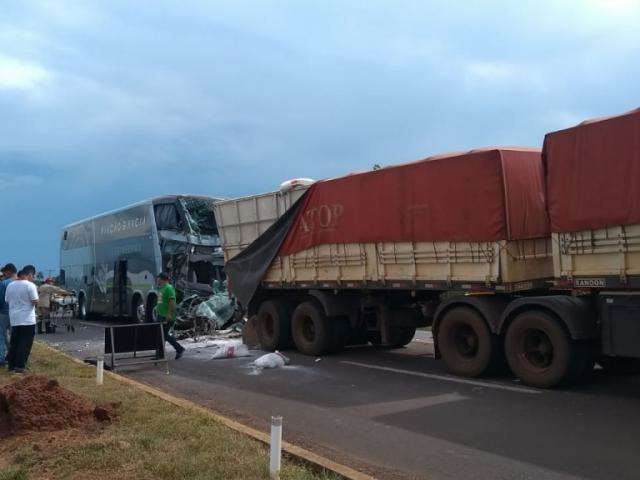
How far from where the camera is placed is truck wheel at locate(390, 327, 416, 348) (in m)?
12.1

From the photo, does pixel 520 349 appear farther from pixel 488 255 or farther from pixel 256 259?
pixel 256 259

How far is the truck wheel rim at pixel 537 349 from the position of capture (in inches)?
334

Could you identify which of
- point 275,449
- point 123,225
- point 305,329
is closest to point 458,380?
point 305,329

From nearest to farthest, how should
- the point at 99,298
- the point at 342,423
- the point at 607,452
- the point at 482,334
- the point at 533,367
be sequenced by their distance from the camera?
1. the point at 607,452
2. the point at 342,423
3. the point at 533,367
4. the point at 482,334
5. the point at 99,298

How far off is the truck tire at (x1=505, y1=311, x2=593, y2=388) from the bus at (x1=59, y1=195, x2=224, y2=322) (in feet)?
35.8

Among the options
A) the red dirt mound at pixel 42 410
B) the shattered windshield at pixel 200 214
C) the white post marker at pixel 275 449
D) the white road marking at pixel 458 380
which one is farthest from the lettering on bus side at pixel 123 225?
the white post marker at pixel 275 449

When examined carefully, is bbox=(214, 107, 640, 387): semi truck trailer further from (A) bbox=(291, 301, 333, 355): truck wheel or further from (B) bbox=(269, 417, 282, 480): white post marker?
(B) bbox=(269, 417, 282, 480): white post marker

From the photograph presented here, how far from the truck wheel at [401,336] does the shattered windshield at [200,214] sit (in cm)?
786

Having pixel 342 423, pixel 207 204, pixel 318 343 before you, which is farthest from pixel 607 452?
pixel 207 204

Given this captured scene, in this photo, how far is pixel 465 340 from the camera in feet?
32.0

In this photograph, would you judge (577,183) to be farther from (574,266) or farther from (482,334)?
(482,334)

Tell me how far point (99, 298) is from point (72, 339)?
5900 millimetres

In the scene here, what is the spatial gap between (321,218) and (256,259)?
2.35m

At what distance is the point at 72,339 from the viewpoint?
1791 centimetres
